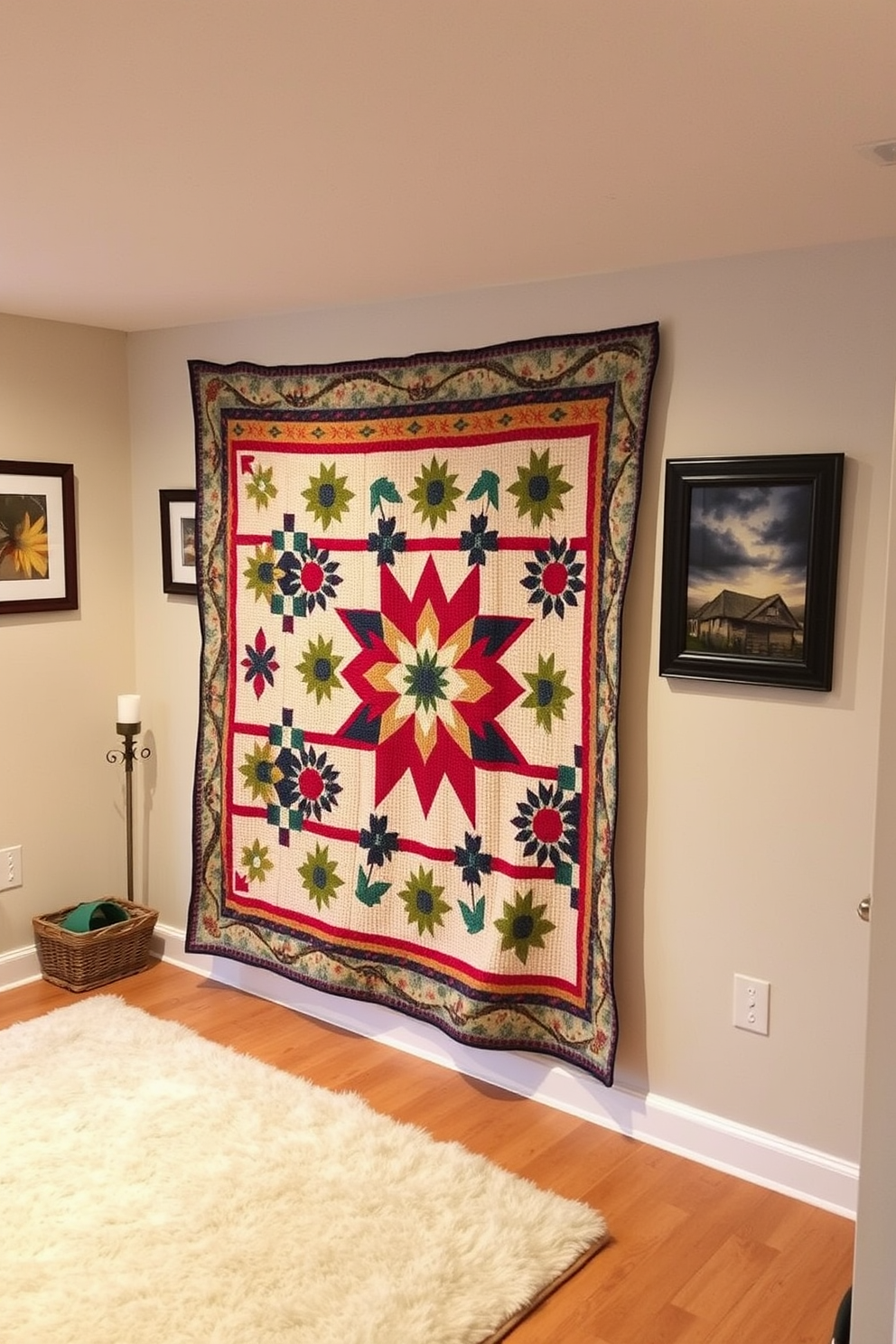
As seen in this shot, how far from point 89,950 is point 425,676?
1.54 meters

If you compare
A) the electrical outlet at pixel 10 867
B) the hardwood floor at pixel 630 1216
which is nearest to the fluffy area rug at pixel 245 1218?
the hardwood floor at pixel 630 1216

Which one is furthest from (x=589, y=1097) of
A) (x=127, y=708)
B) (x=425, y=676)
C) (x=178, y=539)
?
(x=178, y=539)

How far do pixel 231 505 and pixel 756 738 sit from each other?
6.06 ft

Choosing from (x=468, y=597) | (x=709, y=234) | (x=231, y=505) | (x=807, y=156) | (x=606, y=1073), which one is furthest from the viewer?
(x=231, y=505)

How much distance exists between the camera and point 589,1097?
3.15 metres

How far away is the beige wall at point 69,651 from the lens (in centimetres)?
388

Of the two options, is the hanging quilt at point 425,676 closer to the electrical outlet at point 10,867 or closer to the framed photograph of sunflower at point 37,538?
the framed photograph of sunflower at point 37,538

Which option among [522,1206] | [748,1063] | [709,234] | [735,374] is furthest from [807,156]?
[522,1206]

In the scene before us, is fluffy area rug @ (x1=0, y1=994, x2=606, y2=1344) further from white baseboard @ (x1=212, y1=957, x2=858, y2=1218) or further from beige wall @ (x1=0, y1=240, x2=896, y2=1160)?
beige wall @ (x1=0, y1=240, x2=896, y2=1160)

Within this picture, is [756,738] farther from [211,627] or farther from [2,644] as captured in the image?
[2,644]

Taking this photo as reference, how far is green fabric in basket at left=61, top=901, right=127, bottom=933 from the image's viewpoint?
3.98 metres

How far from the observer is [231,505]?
378 cm

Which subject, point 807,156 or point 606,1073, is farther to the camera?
point 606,1073

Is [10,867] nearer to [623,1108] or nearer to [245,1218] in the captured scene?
[245,1218]
